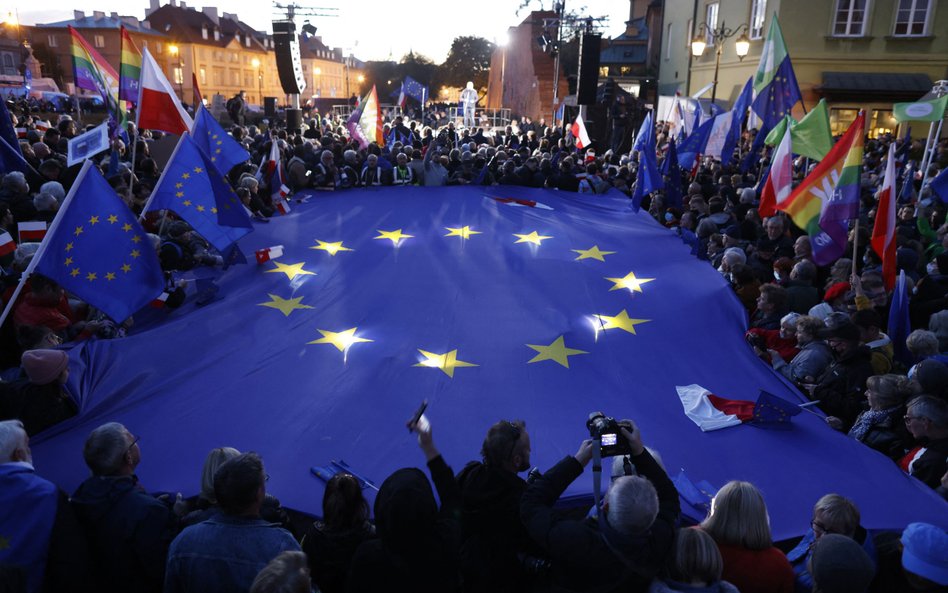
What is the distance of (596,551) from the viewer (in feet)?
8.86

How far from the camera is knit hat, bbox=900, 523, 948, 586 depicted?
272 centimetres

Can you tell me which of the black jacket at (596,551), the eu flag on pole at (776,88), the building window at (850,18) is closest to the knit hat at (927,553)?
the black jacket at (596,551)

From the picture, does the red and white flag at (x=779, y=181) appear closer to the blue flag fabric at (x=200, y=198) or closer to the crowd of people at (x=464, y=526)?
the crowd of people at (x=464, y=526)

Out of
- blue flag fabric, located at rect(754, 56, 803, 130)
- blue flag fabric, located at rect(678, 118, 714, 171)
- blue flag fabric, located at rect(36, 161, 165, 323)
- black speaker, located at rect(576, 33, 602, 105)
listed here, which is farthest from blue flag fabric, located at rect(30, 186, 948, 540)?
black speaker, located at rect(576, 33, 602, 105)

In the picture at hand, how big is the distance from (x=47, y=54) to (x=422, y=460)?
71782mm

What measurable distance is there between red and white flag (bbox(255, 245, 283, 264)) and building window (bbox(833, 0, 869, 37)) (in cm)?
2254

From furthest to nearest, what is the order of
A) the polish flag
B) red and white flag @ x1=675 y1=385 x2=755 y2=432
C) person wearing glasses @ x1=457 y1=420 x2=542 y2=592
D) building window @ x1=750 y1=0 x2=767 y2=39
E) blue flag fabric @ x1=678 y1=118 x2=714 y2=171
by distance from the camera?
building window @ x1=750 y1=0 x2=767 y2=39
blue flag fabric @ x1=678 y1=118 x2=714 y2=171
the polish flag
red and white flag @ x1=675 y1=385 x2=755 y2=432
person wearing glasses @ x1=457 y1=420 x2=542 y2=592

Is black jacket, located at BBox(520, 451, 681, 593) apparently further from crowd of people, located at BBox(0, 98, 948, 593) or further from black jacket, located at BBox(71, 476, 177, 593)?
black jacket, located at BBox(71, 476, 177, 593)

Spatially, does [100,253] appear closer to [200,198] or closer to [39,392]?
[39,392]

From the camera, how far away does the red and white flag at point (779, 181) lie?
24.2 feet

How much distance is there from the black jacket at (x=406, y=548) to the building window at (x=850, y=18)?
82.8 feet

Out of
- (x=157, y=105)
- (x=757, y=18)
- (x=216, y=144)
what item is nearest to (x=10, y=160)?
(x=157, y=105)

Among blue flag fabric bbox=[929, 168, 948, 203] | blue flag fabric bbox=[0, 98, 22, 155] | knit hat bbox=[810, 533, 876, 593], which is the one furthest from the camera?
blue flag fabric bbox=[0, 98, 22, 155]

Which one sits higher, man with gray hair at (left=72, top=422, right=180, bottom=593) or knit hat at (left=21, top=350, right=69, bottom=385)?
knit hat at (left=21, top=350, right=69, bottom=385)
